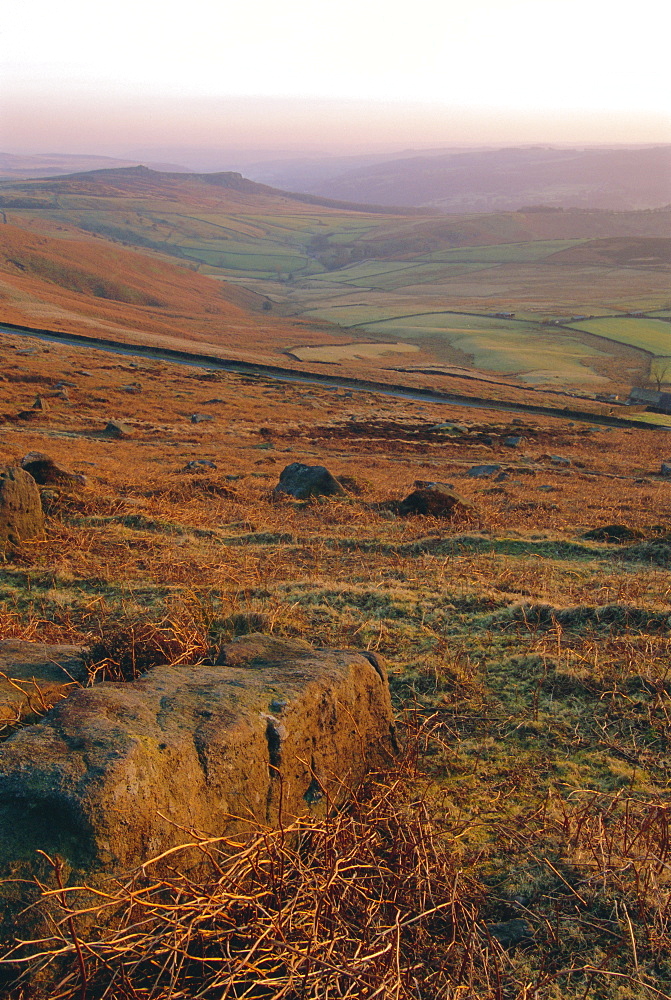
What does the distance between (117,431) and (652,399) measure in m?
58.4

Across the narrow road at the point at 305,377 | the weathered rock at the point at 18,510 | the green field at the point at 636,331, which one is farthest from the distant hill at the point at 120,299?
the weathered rock at the point at 18,510

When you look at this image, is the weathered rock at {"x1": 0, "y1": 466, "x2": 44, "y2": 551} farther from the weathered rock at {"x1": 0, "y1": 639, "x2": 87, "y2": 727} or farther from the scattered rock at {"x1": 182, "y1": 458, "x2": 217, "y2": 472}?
the scattered rock at {"x1": 182, "y1": 458, "x2": 217, "y2": 472}

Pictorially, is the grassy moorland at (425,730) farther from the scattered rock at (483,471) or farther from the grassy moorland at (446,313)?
the grassy moorland at (446,313)

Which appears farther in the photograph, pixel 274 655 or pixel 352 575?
pixel 352 575

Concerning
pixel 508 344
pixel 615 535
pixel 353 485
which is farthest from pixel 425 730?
pixel 508 344

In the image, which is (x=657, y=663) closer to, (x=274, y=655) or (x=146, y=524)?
(x=274, y=655)

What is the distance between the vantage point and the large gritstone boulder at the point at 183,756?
3.14m

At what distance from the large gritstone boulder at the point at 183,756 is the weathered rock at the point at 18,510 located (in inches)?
287

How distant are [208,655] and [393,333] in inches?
4540

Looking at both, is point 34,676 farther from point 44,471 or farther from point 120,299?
point 120,299

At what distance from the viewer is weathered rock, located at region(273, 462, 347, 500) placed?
18.4 meters

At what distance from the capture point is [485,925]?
3.69 metres

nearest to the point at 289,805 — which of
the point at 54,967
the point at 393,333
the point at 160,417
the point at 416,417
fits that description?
the point at 54,967

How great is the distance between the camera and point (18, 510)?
36.9ft
